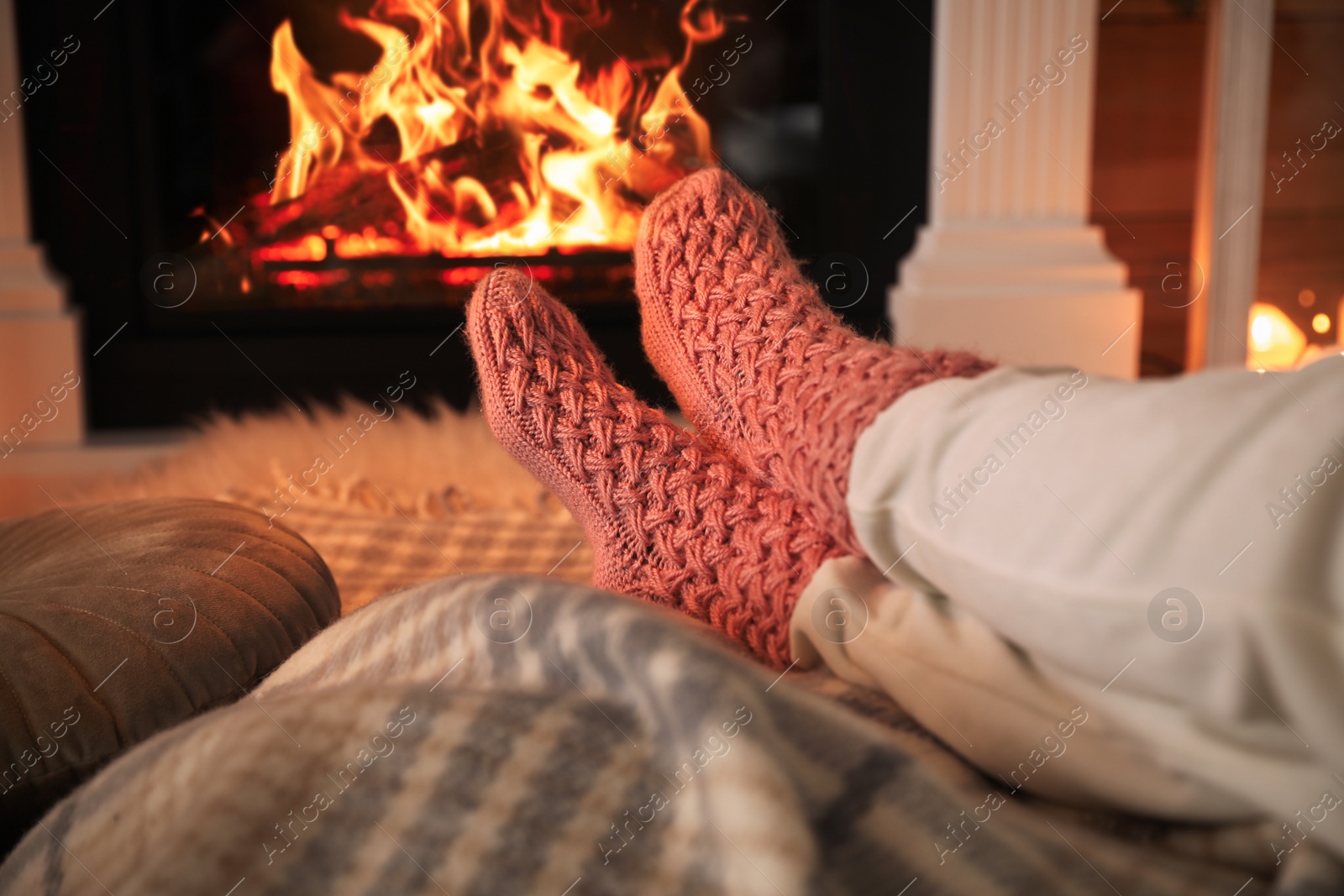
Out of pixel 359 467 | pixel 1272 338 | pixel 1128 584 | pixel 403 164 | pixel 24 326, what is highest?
pixel 403 164

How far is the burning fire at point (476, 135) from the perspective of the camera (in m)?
1.46

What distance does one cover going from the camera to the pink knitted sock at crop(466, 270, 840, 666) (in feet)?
1.70

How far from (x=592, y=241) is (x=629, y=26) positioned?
0.31 m

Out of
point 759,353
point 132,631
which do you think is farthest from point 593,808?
point 759,353

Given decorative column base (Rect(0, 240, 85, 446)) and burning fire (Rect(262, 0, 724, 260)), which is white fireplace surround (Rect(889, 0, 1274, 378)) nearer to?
burning fire (Rect(262, 0, 724, 260))

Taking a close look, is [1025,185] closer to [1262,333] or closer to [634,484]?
[1262,333]

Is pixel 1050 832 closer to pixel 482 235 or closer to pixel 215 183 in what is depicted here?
pixel 482 235

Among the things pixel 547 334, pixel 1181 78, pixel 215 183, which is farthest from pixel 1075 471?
pixel 1181 78

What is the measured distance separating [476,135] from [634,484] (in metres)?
1.03

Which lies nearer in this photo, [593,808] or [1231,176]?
[593,808]

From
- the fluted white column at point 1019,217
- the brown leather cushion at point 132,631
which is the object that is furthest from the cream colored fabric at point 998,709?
the fluted white column at point 1019,217

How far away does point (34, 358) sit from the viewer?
1404 mm

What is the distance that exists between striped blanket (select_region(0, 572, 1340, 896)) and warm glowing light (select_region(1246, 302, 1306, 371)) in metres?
1.59

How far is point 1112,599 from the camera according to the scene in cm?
28
